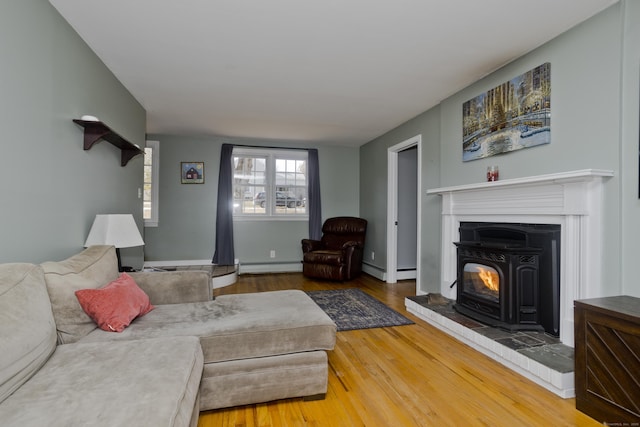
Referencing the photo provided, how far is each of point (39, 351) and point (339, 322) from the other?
2.37 meters

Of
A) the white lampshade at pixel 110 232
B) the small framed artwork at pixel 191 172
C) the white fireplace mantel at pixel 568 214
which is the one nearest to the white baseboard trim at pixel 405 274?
the white fireplace mantel at pixel 568 214

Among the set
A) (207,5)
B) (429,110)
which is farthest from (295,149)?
(207,5)

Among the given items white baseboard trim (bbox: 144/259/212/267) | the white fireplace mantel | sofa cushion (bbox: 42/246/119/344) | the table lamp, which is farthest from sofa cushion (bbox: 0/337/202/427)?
white baseboard trim (bbox: 144/259/212/267)

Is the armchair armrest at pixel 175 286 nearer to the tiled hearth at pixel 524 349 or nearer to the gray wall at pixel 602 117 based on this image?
the tiled hearth at pixel 524 349

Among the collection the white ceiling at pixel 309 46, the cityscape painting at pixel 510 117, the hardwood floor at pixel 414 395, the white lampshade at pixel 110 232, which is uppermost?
the white ceiling at pixel 309 46

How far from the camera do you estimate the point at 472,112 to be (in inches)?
124

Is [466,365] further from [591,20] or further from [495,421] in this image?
[591,20]

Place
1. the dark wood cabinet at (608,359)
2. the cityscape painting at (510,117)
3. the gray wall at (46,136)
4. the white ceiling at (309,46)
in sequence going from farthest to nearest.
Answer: the cityscape painting at (510,117) < the white ceiling at (309,46) < the gray wall at (46,136) < the dark wood cabinet at (608,359)

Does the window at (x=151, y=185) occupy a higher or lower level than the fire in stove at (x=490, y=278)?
higher

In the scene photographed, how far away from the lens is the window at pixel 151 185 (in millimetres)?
5242

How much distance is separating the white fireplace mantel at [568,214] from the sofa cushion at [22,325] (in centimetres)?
296

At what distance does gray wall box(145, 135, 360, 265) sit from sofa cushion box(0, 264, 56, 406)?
13.1 ft

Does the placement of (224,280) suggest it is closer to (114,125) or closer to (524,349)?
(114,125)

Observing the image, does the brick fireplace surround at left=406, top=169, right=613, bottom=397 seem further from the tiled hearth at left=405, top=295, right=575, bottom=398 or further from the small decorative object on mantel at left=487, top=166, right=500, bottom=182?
the small decorative object on mantel at left=487, top=166, right=500, bottom=182
